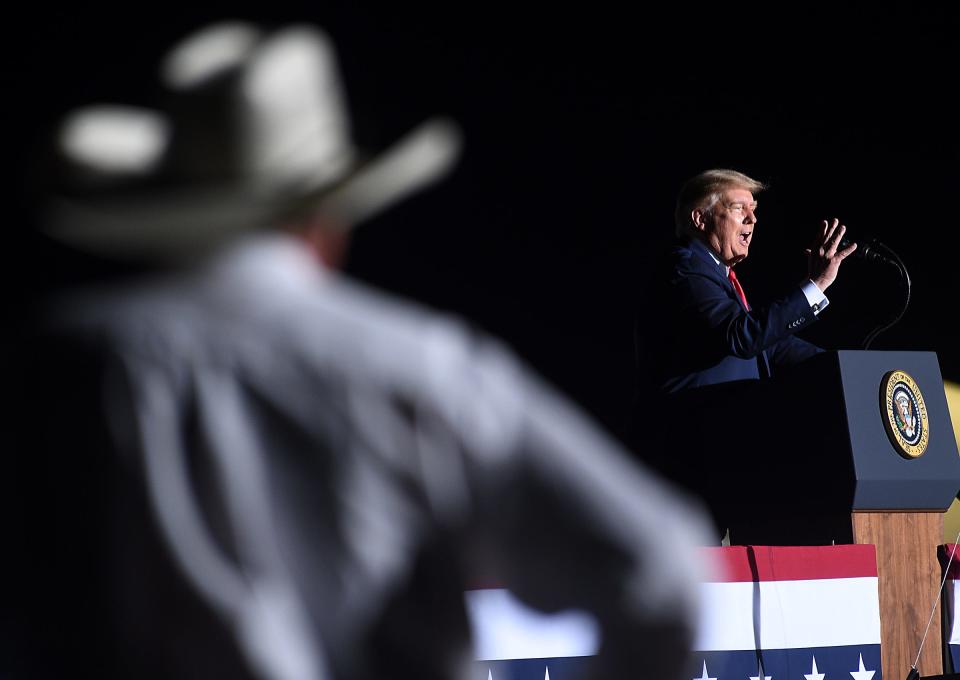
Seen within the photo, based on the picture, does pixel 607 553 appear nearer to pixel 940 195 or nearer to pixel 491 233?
pixel 491 233

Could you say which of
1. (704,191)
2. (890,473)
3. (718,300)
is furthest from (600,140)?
(890,473)

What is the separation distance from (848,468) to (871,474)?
0.16 ft

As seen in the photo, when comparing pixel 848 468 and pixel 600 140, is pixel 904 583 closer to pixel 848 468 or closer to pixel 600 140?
pixel 848 468

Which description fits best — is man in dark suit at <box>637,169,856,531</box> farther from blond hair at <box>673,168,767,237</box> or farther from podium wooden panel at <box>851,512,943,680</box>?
podium wooden panel at <box>851,512,943,680</box>

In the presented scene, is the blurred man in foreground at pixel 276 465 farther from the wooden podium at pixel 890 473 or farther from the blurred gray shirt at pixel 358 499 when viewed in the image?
the wooden podium at pixel 890 473

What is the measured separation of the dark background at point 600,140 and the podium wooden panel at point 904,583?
A: 1888 millimetres

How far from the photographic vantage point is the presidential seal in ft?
9.04

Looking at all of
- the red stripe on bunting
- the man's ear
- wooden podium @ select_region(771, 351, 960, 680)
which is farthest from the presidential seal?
the man's ear

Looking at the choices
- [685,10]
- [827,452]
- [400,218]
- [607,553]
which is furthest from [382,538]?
[685,10]

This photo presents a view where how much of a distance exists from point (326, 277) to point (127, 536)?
0.65ft

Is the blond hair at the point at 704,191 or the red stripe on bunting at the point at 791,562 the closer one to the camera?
the red stripe on bunting at the point at 791,562

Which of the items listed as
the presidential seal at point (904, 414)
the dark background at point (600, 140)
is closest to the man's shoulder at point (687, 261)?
the presidential seal at point (904, 414)

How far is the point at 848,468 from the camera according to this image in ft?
8.77

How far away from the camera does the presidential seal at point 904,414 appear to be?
275cm
